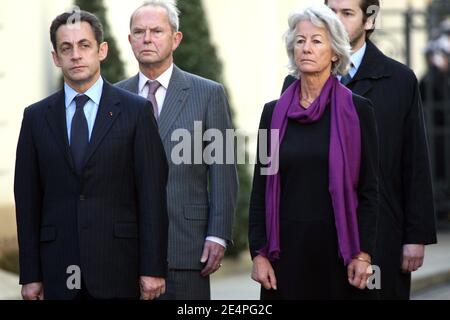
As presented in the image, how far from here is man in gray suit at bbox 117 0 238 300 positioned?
611 cm

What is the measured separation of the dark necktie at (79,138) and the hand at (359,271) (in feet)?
3.75

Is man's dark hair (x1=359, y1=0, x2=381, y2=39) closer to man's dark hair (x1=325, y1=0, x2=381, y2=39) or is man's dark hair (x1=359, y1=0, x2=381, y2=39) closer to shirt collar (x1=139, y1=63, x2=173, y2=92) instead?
man's dark hair (x1=325, y1=0, x2=381, y2=39)

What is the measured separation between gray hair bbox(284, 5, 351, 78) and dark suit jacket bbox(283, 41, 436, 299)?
53 cm

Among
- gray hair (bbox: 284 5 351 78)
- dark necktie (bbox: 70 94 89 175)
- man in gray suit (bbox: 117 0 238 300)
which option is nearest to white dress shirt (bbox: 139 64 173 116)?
man in gray suit (bbox: 117 0 238 300)

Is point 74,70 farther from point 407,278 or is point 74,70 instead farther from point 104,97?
point 407,278

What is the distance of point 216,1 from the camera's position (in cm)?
1398

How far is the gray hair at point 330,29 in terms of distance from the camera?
17.4ft

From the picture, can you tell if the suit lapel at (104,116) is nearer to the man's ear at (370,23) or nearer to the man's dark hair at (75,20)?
the man's dark hair at (75,20)

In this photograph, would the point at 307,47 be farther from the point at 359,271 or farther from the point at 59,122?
the point at 59,122

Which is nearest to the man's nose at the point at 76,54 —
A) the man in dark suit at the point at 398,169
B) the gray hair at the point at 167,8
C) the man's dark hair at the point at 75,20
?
the man's dark hair at the point at 75,20

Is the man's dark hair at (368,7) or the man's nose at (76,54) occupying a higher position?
the man's dark hair at (368,7)

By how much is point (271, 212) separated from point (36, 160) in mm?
990

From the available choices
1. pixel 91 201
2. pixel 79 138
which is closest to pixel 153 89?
pixel 79 138

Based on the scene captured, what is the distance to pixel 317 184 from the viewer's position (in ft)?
17.0
